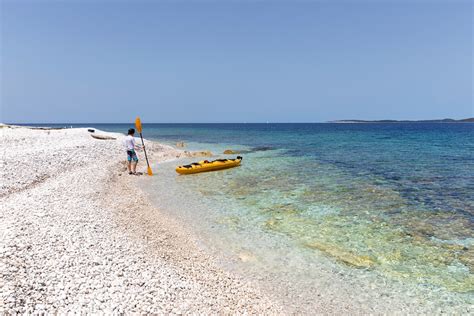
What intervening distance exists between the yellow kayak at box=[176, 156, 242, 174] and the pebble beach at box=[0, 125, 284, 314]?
22.7 feet

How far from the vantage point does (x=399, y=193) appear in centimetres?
1397

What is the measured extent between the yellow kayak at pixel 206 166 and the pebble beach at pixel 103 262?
6.92 meters

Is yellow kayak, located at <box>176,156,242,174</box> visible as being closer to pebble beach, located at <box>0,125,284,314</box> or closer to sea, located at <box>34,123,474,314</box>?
sea, located at <box>34,123,474,314</box>

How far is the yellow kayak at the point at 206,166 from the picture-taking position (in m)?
18.9

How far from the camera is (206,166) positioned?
19.9 meters

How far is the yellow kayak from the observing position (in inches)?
742

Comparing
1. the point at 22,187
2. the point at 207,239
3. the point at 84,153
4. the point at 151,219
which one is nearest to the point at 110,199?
the point at 151,219

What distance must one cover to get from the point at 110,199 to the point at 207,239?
16.7ft

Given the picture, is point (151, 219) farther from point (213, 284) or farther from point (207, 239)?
point (213, 284)

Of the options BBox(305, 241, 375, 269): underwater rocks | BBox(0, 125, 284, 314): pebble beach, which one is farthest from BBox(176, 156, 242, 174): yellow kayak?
BBox(305, 241, 375, 269): underwater rocks

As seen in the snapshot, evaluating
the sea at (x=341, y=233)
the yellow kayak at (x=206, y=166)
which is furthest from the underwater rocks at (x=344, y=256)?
the yellow kayak at (x=206, y=166)

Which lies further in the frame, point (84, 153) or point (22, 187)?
point (84, 153)

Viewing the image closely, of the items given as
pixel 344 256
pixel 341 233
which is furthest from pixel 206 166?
pixel 344 256

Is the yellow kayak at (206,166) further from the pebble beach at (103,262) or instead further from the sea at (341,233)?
the pebble beach at (103,262)
